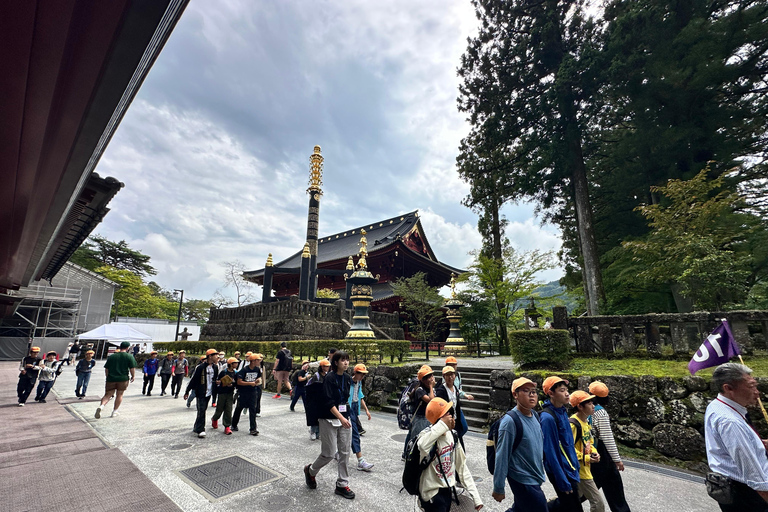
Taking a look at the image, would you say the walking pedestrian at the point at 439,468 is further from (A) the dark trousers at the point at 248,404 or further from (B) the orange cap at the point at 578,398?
(A) the dark trousers at the point at 248,404

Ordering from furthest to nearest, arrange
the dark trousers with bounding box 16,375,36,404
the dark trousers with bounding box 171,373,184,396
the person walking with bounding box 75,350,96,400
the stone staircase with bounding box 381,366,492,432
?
the dark trousers with bounding box 171,373,184,396
the person walking with bounding box 75,350,96,400
the dark trousers with bounding box 16,375,36,404
the stone staircase with bounding box 381,366,492,432

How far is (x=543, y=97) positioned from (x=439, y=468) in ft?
55.2

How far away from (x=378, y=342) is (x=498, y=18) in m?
16.9

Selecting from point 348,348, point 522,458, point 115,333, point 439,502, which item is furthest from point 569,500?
point 115,333

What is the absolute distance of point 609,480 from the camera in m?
3.06

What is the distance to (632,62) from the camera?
1283 centimetres

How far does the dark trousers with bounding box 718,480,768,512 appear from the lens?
2.17m

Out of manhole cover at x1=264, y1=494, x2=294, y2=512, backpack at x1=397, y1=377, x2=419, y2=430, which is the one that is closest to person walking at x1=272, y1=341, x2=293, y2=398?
manhole cover at x1=264, y1=494, x2=294, y2=512

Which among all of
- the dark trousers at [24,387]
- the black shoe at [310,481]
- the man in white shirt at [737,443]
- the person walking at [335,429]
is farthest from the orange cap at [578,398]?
the dark trousers at [24,387]

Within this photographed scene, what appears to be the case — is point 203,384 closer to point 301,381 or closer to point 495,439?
point 301,381

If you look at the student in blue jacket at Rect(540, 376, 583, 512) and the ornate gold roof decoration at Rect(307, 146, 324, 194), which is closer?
the student in blue jacket at Rect(540, 376, 583, 512)

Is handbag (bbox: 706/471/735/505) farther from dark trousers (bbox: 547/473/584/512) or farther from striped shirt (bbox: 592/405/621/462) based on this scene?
dark trousers (bbox: 547/473/584/512)

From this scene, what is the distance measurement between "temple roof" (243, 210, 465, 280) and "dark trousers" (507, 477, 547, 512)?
22346mm

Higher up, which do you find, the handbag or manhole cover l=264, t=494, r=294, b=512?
the handbag
